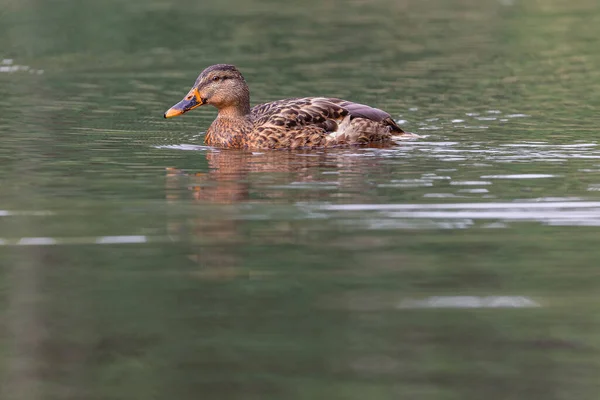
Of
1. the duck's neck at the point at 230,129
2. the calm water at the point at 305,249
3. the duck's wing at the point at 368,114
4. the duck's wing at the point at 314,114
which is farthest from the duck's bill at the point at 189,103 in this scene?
the duck's wing at the point at 368,114

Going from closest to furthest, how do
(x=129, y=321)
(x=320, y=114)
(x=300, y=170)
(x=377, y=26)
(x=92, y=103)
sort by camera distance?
(x=129, y=321) < (x=300, y=170) < (x=320, y=114) < (x=92, y=103) < (x=377, y=26)

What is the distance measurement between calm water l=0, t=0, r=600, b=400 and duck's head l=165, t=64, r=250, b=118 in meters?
0.57

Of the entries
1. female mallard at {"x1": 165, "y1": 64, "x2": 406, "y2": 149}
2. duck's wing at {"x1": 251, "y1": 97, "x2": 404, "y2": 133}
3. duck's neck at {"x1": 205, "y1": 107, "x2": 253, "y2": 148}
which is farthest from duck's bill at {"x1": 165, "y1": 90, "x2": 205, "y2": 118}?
duck's wing at {"x1": 251, "y1": 97, "x2": 404, "y2": 133}

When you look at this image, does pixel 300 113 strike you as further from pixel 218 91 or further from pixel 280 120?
pixel 218 91

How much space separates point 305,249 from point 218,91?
19.7ft

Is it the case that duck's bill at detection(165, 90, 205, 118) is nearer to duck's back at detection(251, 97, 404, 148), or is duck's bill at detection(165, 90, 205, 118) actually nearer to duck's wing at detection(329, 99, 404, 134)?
duck's back at detection(251, 97, 404, 148)

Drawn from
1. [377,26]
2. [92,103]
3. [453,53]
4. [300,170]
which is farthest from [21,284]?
[377,26]

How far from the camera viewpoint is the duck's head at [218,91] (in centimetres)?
1355

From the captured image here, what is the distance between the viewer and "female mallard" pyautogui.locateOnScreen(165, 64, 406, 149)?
13.0 meters

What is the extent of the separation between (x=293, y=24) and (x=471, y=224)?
1880cm

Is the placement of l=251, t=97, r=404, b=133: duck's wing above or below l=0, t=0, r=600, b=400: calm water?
above

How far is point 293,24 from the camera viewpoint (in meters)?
27.0

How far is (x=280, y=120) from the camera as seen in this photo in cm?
1303

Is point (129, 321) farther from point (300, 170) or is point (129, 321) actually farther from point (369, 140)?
point (369, 140)
